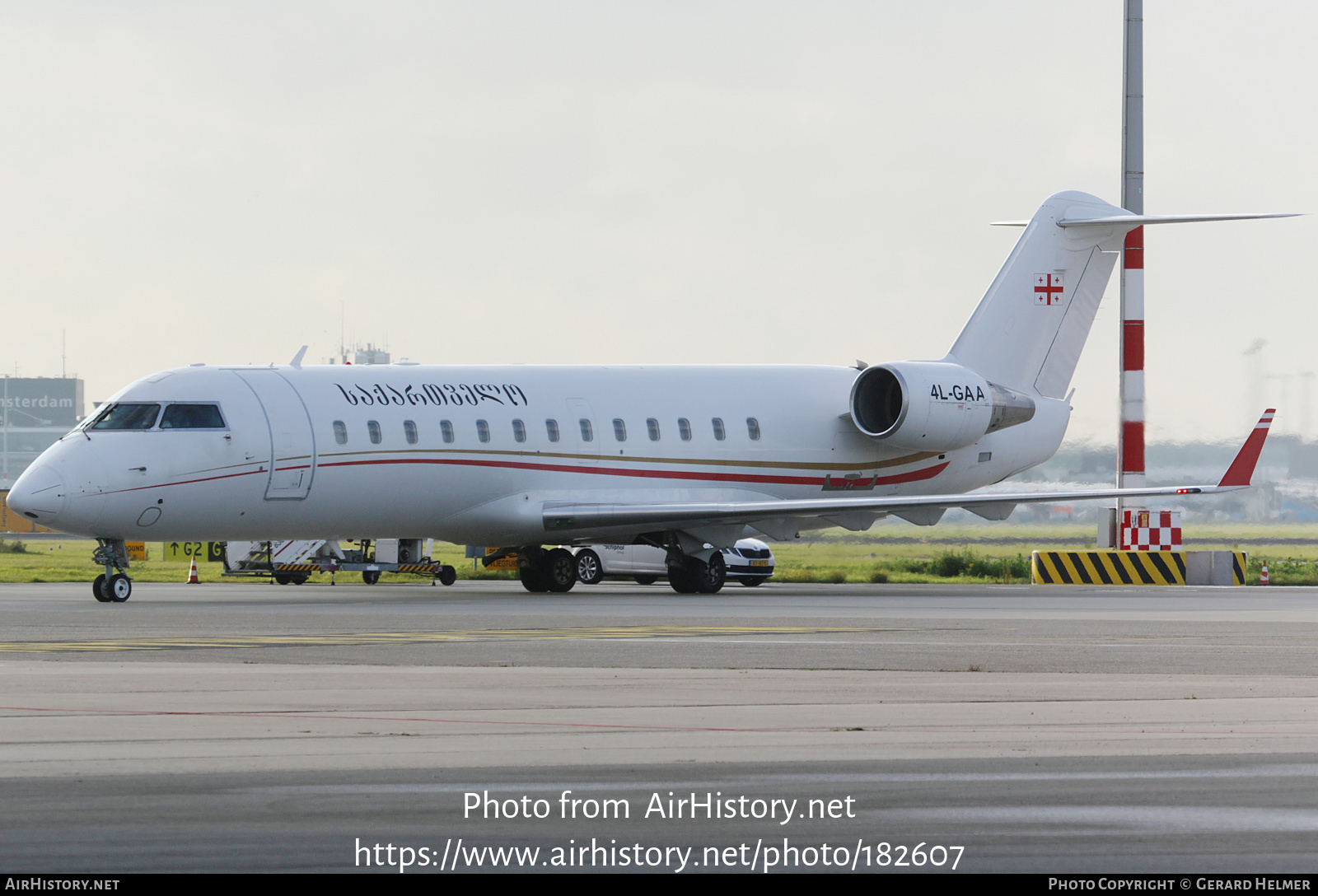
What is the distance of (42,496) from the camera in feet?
84.5

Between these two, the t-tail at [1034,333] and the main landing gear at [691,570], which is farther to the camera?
the t-tail at [1034,333]

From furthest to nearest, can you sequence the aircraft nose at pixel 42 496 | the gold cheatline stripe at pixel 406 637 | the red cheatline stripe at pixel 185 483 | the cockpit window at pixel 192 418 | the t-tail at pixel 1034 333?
the t-tail at pixel 1034 333 → the cockpit window at pixel 192 418 → the red cheatline stripe at pixel 185 483 → the aircraft nose at pixel 42 496 → the gold cheatline stripe at pixel 406 637

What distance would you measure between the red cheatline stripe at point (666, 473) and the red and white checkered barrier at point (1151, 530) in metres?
5.35

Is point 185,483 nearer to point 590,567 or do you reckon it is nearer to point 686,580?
point 686,580

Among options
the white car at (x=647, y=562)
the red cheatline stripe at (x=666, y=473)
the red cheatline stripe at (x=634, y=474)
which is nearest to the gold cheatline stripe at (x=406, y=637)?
the red cheatline stripe at (x=634, y=474)

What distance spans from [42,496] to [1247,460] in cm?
1954

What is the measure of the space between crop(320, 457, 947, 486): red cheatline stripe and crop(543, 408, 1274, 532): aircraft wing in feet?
2.26

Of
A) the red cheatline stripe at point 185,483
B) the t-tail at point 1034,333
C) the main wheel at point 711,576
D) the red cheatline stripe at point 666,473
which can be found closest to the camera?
the red cheatline stripe at point 185,483

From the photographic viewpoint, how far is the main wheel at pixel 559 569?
32.0 meters

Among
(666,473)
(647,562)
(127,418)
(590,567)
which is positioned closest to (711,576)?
(666,473)

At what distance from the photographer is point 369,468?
2872 centimetres

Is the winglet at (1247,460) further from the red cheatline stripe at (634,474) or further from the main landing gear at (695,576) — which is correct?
the main landing gear at (695,576)

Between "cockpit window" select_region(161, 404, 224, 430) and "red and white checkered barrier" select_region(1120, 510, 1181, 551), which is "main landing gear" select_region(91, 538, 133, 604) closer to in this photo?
"cockpit window" select_region(161, 404, 224, 430)

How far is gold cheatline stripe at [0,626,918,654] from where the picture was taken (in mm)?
16594
